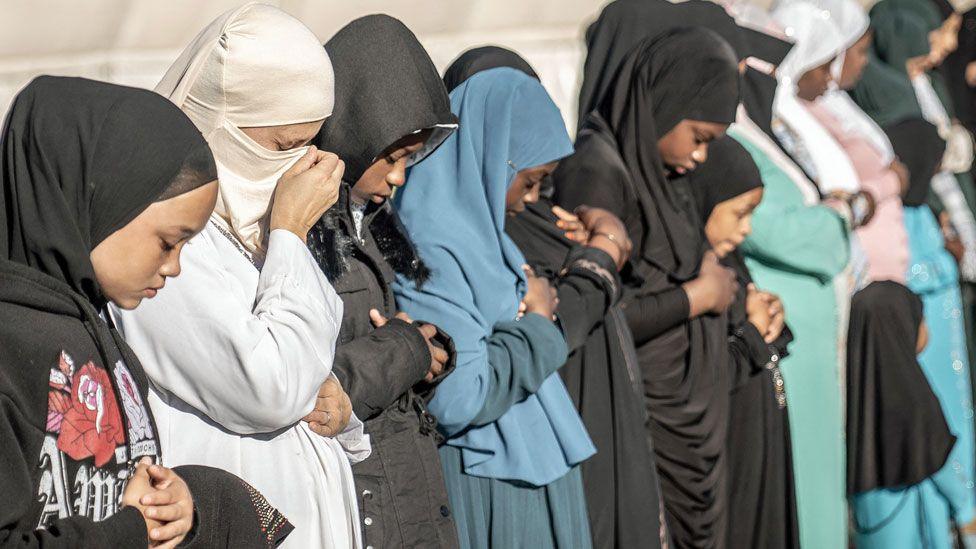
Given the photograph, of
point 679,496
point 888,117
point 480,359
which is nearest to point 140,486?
point 480,359

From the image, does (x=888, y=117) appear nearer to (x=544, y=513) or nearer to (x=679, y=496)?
(x=679, y=496)

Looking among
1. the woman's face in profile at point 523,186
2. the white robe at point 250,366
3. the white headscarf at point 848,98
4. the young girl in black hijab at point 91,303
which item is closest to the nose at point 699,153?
the woman's face in profile at point 523,186

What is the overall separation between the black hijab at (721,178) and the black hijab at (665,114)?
22 centimetres

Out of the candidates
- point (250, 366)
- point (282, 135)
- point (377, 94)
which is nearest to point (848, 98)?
point (377, 94)

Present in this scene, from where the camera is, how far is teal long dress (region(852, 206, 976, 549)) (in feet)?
18.0

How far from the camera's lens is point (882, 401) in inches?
213

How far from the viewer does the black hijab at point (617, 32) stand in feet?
14.8

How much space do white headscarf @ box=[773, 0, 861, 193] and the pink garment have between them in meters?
0.15

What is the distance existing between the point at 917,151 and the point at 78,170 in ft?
16.5

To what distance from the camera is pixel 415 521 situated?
273 centimetres

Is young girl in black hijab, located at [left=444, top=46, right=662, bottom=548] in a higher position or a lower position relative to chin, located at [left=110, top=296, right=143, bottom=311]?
lower

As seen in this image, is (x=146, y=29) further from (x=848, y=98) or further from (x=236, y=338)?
(x=848, y=98)

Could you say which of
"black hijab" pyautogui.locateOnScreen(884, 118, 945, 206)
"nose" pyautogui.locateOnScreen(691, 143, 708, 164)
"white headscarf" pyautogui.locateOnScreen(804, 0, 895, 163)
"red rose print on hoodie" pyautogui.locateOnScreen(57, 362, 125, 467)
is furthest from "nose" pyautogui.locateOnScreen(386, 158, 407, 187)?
"black hijab" pyautogui.locateOnScreen(884, 118, 945, 206)

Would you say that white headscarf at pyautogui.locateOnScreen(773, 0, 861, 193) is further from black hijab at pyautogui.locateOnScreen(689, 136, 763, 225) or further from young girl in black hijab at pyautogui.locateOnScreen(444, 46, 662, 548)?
young girl in black hijab at pyautogui.locateOnScreen(444, 46, 662, 548)
